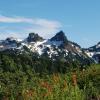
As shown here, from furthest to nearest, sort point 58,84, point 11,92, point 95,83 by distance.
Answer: point 95,83 → point 11,92 → point 58,84

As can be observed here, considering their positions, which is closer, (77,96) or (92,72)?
(77,96)

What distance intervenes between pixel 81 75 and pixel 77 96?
13.9ft

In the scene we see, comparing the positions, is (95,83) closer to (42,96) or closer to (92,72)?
(92,72)

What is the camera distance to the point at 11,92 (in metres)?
16.9

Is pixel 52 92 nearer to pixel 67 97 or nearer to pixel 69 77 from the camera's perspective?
pixel 67 97

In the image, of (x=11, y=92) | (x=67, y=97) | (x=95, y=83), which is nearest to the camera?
(x=67, y=97)

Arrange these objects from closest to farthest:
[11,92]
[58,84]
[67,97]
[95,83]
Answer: [67,97] < [58,84] < [11,92] < [95,83]

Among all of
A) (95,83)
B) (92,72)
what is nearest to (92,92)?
(95,83)

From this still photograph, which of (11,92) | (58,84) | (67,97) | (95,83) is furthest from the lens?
(95,83)

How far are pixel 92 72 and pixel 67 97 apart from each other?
483cm

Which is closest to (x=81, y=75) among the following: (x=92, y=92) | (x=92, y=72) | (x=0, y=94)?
(x=92, y=72)

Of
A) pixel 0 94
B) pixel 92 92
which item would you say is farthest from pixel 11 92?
pixel 92 92

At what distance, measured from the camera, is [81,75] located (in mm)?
18969

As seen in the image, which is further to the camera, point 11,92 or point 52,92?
point 11,92
